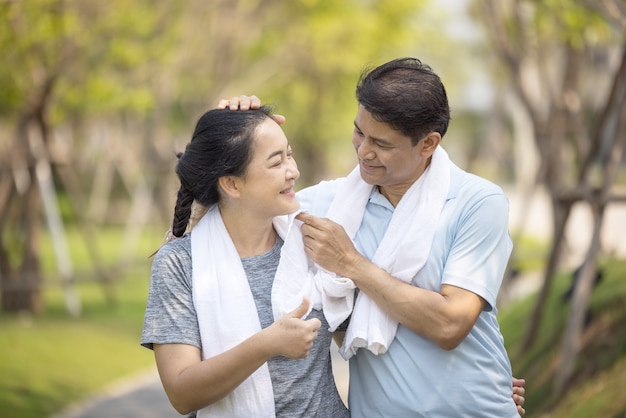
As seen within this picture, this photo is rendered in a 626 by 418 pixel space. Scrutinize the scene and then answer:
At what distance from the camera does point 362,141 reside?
323cm

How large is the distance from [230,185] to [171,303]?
405 mm

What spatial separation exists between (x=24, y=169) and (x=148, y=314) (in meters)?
10.3

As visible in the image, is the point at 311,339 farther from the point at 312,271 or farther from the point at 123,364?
the point at 123,364

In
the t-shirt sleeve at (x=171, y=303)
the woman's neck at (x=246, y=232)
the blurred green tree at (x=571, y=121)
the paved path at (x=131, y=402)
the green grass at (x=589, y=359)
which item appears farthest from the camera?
the paved path at (x=131, y=402)

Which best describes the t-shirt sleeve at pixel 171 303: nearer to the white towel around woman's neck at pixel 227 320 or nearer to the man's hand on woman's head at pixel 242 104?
the white towel around woman's neck at pixel 227 320

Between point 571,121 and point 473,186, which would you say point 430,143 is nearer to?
point 473,186

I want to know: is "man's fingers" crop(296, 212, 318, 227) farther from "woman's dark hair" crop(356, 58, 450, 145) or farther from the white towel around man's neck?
"woman's dark hair" crop(356, 58, 450, 145)

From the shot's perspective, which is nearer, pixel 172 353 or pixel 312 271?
pixel 172 353

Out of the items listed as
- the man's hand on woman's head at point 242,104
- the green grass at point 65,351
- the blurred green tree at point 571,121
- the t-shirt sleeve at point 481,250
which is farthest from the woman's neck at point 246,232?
the green grass at point 65,351

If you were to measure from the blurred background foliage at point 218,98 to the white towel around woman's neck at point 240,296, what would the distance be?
24.5 inches

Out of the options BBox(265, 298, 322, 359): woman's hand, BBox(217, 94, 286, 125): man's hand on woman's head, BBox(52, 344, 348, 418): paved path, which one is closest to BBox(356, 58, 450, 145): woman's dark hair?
BBox(217, 94, 286, 125): man's hand on woman's head

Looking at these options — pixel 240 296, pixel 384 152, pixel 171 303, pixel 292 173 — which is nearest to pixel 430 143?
pixel 384 152

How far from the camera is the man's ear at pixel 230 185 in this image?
3217 mm

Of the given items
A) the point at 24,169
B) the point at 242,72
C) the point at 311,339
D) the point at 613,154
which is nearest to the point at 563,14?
the point at 613,154
